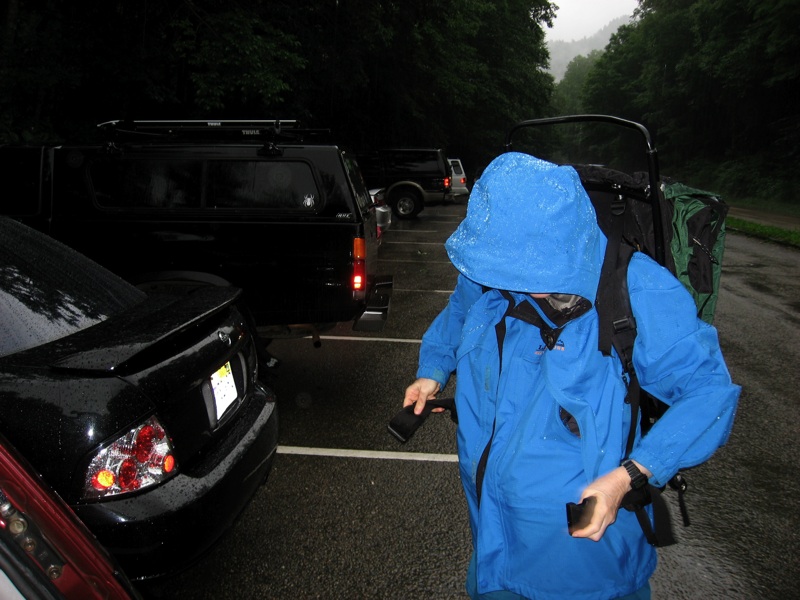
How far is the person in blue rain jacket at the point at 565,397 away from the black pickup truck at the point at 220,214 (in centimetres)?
373

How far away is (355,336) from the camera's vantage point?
6953 mm

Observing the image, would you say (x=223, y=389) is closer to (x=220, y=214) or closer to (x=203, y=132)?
(x=220, y=214)

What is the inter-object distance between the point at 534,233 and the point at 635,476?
62 cm

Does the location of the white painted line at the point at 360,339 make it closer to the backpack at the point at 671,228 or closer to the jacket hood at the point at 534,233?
the backpack at the point at 671,228

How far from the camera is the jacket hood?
1.41m

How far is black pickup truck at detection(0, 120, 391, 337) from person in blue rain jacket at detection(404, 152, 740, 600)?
373 cm

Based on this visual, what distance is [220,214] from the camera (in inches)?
208

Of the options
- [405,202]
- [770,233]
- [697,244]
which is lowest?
[405,202]

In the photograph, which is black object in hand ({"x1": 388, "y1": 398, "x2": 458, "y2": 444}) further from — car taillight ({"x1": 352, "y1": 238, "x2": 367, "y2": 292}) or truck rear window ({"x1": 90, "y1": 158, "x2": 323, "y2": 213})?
truck rear window ({"x1": 90, "y1": 158, "x2": 323, "y2": 213})

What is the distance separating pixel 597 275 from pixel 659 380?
11.7 inches

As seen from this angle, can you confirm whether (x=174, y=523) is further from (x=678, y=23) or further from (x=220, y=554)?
(x=678, y=23)

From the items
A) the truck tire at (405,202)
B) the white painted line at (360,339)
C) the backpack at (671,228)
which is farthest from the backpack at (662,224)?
the truck tire at (405,202)

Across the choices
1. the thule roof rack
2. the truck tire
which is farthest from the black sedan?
the truck tire

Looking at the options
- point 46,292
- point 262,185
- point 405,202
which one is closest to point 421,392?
point 46,292
